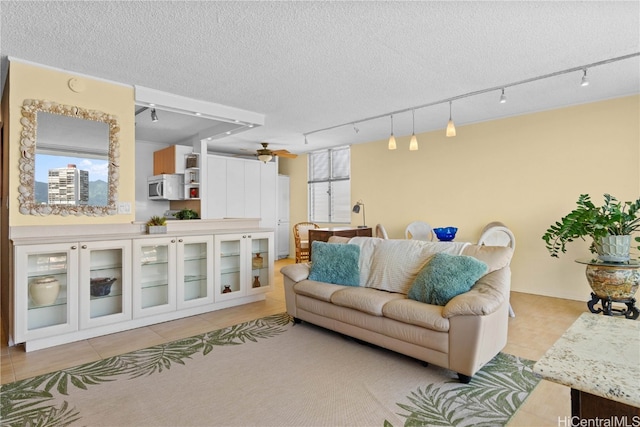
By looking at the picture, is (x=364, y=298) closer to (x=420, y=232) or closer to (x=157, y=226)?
(x=157, y=226)

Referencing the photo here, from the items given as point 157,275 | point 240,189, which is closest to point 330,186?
point 240,189

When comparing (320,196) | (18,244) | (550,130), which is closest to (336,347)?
(18,244)

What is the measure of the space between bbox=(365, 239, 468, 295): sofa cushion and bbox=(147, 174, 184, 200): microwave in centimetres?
421

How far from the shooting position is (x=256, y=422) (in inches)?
77.0

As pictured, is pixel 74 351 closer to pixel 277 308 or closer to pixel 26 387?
pixel 26 387

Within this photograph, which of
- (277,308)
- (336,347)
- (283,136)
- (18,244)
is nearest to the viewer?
(18,244)

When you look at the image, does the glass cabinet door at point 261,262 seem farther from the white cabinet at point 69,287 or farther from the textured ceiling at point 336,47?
the textured ceiling at point 336,47

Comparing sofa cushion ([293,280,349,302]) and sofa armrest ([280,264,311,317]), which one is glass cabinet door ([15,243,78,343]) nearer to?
sofa armrest ([280,264,311,317])

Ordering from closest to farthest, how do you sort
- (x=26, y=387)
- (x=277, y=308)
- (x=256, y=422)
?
(x=256, y=422), (x=26, y=387), (x=277, y=308)

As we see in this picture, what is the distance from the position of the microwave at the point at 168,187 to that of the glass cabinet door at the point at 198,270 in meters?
2.57

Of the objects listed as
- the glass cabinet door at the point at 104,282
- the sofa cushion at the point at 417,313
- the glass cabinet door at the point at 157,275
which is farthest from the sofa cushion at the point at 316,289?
the glass cabinet door at the point at 104,282

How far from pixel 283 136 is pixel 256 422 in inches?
199

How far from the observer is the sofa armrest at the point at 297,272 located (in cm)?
362

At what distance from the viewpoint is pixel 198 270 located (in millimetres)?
4062
